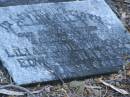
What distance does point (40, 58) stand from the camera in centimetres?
375

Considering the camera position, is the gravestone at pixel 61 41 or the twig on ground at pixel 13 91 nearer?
the twig on ground at pixel 13 91

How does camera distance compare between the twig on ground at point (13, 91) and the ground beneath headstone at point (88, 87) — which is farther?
the ground beneath headstone at point (88, 87)

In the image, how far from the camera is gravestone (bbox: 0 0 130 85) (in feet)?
12.1

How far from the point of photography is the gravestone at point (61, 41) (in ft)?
12.1

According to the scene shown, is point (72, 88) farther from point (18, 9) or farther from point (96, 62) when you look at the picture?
point (18, 9)

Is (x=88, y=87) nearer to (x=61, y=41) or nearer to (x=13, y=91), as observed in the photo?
(x=61, y=41)

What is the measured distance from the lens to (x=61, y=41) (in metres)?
3.95

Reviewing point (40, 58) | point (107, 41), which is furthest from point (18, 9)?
point (107, 41)

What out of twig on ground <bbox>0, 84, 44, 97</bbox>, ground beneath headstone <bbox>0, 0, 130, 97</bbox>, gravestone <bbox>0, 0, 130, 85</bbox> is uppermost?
gravestone <bbox>0, 0, 130, 85</bbox>

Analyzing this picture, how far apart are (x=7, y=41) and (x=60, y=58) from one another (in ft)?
1.59

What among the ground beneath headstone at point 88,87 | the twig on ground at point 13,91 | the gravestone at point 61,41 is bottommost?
the ground beneath headstone at point 88,87

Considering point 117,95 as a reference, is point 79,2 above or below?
above

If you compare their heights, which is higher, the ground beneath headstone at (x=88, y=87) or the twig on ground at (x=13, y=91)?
the twig on ground at (x=13, y=91)

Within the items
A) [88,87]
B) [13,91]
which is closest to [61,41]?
[88,87]
